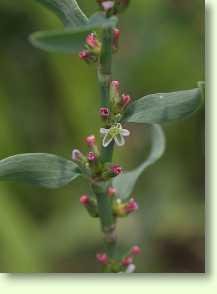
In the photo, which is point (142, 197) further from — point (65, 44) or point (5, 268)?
point (65, 44)

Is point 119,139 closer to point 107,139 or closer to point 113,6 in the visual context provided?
point 107,139

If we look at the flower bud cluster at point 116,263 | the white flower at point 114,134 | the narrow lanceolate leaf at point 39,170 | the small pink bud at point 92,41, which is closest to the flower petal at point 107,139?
the white flower at point 114,134

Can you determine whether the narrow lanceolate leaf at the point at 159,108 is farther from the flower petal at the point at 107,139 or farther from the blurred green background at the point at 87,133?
the blurred green background at the point at 87,133

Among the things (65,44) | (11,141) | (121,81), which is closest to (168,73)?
(121,81)

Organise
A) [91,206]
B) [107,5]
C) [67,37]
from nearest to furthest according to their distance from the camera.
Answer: [67,37] → [107,5] → [91,206]

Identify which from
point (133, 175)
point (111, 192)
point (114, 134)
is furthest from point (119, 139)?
point (133, 175)

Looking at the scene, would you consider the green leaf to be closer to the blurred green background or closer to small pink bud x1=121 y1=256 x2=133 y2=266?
small pink bud x1=121 y1=256 x2=133 y2=266

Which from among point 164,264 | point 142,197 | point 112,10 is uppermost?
point 112,10
